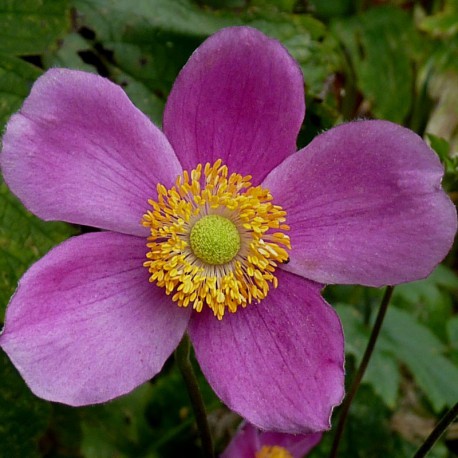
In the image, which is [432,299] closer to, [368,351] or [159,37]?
[368,351]

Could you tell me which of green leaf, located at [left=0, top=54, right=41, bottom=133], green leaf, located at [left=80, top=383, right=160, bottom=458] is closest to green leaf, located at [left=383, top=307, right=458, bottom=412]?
green leaf, located at [left=80, top=383, right=160, bottom=458]

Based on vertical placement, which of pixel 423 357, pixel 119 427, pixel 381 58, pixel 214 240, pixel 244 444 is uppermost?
pixel 214 240

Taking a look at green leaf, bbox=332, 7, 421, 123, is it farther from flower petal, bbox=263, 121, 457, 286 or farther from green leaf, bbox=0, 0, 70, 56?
flower petal, bbox=263, 121, 457, 286

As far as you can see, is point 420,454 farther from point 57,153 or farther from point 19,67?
point 19,67

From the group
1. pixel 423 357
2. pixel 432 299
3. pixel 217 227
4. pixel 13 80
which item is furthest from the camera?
pixel 432 299

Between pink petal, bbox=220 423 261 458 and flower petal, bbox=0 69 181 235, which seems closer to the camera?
flower petal, bbox=0 69 181 235

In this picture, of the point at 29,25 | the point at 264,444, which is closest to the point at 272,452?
the point at 264,444
